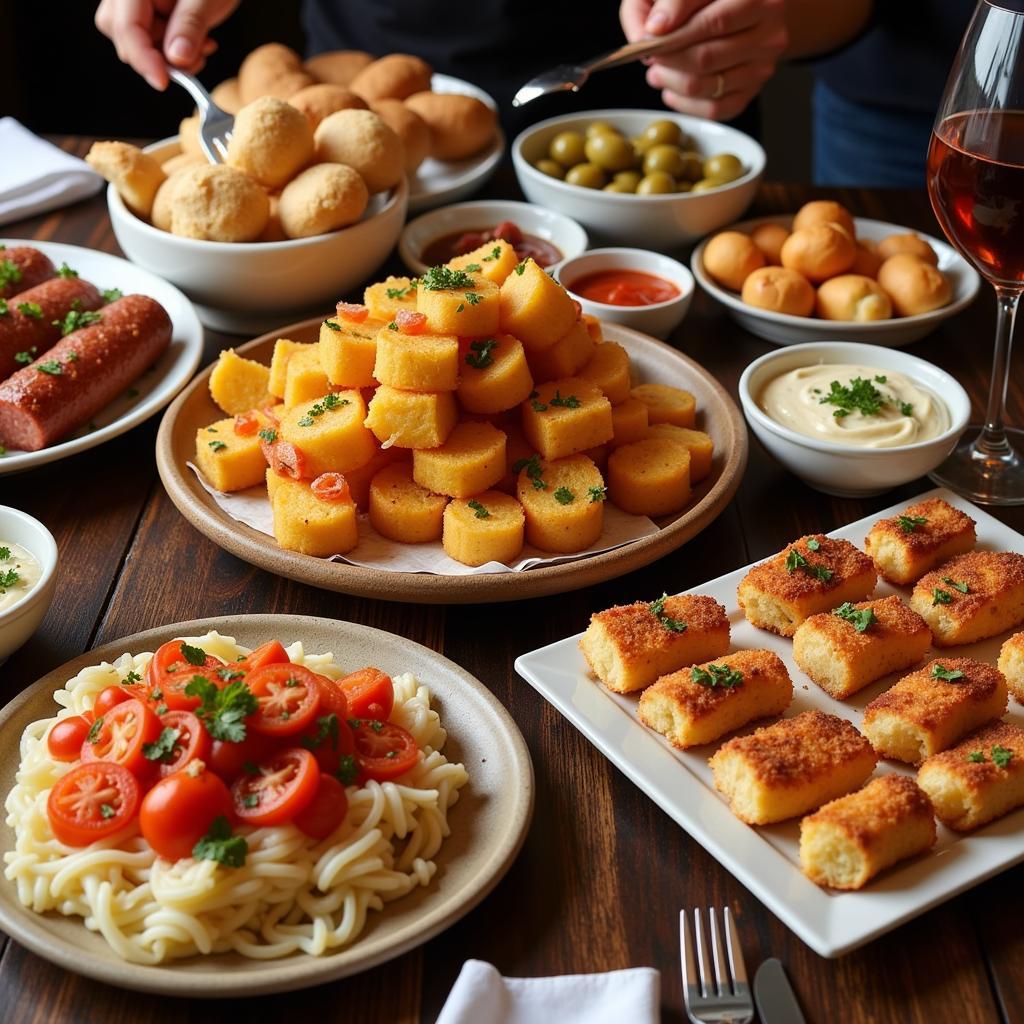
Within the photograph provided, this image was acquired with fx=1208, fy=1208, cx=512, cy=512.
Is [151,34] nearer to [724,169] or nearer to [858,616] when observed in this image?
[724,169]

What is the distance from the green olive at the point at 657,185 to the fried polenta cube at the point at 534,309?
1.33m

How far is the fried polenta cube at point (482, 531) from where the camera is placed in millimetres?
2428

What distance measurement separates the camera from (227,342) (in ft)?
11.3

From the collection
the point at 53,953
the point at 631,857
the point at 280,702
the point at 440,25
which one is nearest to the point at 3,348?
the point at 280,702

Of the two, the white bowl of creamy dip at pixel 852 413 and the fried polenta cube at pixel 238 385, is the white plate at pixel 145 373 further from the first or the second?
the white bowl of creamy dip at pixel 852 413

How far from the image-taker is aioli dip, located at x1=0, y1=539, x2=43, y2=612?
221 centimetres

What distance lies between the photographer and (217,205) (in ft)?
10.6

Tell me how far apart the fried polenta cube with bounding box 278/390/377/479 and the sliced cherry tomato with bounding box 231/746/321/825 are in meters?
0.89

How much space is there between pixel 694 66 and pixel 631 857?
2.77m

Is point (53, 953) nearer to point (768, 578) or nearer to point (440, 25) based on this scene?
point (768, 578)

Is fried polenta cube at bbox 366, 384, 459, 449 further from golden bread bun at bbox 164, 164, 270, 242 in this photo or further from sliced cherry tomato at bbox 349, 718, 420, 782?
golden bread bun at bbox 164, 164, 270, 242

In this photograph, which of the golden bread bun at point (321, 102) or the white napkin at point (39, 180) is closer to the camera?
the golden bread bun at point (321, 102)

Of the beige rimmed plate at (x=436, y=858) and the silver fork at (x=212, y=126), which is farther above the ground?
the silver fork at (x=212, y=126)

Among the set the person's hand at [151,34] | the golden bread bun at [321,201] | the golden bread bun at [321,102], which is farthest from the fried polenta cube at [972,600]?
the person's hand at [151,34]
